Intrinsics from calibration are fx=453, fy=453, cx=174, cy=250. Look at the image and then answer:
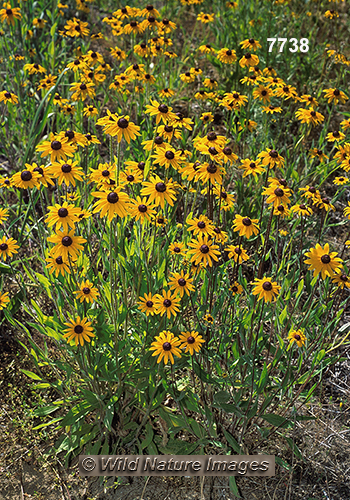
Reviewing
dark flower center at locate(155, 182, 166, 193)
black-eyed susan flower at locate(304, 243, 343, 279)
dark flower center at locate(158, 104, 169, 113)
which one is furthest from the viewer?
dark flower center at locate(158, 104, 169, 113)

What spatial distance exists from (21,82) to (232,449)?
147 inches

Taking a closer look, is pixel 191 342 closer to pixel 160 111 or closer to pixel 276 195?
pixel 276 195

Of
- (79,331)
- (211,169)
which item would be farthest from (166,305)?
(211,169)

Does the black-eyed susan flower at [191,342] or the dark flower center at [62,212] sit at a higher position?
the dark flower center at [62,212]

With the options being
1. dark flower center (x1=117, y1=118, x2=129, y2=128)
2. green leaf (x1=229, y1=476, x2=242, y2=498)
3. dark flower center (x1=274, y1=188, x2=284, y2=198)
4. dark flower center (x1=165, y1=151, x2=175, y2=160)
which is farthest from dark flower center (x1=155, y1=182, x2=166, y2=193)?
green leaf (x1=229, y1=476, x2=242, y2=498)

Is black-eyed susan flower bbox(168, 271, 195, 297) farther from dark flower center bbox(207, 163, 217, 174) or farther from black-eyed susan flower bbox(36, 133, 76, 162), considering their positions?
black-eyed susan flower bbox(36, 133, 76, 162)

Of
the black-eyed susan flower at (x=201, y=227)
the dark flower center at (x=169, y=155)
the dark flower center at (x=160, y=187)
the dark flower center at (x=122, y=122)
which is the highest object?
the dark flower center at (x=122, y=122)

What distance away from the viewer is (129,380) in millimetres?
2518

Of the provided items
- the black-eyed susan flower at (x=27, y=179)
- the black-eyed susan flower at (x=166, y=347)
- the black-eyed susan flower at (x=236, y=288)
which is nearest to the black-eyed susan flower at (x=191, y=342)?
the black-eyed susan flower at (x=166, y=347)

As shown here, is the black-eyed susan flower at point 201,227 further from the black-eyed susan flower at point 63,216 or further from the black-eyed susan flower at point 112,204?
the black-eyed susan flower at point 63,216

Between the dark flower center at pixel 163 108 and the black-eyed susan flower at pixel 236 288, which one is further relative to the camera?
the black-eyed susan flower at pixel 236 288

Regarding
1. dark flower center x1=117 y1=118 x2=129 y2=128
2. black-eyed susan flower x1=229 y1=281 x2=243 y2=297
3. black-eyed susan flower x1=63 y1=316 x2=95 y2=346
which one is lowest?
black-eyed susan flower x1=229 y1=281 x2=243 y2=297

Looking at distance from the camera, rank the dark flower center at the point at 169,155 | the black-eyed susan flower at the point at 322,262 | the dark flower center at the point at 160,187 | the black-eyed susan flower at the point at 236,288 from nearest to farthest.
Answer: the black-eyed susan flower at the point at 322,262 < the dark flower center at the point at 160,187 < the dark flower center at the point at 169,155 < the black-eyed susan flower at the point at 236,288

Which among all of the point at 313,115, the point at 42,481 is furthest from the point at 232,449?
the point at 313,115
